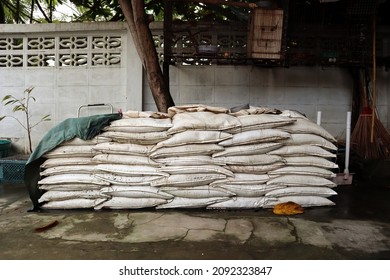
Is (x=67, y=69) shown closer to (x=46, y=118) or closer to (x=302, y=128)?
(x=46, y=118)

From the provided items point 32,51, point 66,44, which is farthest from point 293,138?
point 32,51

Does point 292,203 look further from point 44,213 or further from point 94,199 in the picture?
point 44,213

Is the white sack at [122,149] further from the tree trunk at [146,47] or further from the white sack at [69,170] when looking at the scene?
the tree trunk at [146,47]

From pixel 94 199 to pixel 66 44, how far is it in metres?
2.62

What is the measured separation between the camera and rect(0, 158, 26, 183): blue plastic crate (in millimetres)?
3955

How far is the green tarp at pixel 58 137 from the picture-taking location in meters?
2.90

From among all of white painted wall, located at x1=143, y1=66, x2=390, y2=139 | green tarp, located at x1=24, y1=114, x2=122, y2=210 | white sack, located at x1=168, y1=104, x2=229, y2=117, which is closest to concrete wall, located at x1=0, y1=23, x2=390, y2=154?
Answer: white painted wall, located at x1=143, y1=66, x2=390, y2=139

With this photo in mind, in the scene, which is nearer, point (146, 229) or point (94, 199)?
point (146, 229)

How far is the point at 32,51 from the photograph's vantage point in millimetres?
4555

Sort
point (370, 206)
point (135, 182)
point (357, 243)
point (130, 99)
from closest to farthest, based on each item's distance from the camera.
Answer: point (357, 243)
point (135, 182)
point (370, 206)
point (130, 99)

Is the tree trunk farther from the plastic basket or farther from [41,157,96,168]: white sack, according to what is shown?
the plastic basket

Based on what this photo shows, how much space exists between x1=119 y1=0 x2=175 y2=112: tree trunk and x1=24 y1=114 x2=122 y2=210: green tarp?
898mm

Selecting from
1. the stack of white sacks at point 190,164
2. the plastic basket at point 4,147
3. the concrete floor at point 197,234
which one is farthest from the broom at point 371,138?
the plastic basket at point 4,147

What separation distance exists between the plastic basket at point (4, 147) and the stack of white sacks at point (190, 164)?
1796 millimetres
